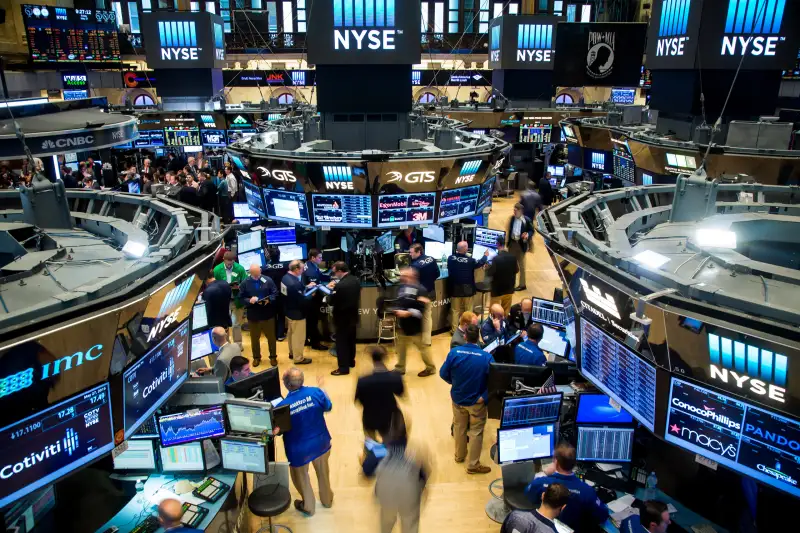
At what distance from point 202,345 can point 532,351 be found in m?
3.65

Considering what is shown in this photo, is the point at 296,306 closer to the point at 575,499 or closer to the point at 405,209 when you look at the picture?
the point at 405,209

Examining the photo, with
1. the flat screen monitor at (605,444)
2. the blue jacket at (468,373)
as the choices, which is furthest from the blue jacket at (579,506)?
the blue jacket at (468,373)

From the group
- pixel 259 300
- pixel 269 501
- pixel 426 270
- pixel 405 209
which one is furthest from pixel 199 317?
pixel 405 209

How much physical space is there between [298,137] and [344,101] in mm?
1103

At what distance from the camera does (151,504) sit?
4.81 metres

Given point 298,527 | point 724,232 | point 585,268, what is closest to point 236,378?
point 298,527

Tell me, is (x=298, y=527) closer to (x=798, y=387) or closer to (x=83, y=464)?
(x=83, y=464)

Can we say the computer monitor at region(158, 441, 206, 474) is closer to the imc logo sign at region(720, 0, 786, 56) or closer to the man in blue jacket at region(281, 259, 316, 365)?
the man in blue jacket at region(281, 259, 316, 365)

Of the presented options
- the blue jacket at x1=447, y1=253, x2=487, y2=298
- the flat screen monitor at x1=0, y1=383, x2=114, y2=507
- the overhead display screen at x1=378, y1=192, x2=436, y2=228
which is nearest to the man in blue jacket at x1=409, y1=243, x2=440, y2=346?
the blue jacket at x1=447, y1=253, x2=487, y2=298

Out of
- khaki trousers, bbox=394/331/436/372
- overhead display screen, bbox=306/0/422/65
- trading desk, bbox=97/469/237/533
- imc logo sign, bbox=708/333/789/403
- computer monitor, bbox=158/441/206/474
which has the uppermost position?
overhead display screen, bbox=306/0/422/65

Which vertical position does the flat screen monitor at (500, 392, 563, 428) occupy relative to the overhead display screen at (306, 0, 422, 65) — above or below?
below

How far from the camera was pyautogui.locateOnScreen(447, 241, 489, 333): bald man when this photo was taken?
9.48 meters

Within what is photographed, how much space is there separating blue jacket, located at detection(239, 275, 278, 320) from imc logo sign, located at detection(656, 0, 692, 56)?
9.34m

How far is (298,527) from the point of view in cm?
566
